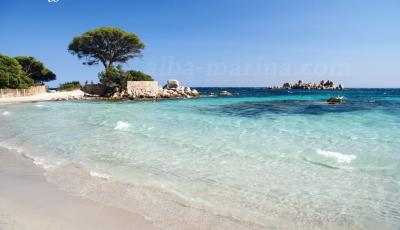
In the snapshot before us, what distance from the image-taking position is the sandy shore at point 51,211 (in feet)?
16.2

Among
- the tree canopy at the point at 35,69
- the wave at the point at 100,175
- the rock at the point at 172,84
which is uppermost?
the tree canopy at the point at 35,69

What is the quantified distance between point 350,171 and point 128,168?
5263mm

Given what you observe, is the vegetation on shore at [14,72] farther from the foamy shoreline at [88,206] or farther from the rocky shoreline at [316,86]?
the rocky shoreline at [316,86]

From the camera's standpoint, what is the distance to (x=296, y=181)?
729 centimetres

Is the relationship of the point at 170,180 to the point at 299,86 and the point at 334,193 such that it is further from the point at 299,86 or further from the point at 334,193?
the point at 299,86

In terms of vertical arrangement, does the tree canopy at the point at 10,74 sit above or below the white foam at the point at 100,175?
above

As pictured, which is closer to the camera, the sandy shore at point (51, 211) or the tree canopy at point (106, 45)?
the sandy shore at point (51, 211)

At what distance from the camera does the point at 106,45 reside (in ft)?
189

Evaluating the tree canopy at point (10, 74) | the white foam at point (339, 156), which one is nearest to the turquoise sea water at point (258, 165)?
the white foam at point (339, 156)

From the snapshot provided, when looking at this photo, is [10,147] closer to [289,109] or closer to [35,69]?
[289,109]

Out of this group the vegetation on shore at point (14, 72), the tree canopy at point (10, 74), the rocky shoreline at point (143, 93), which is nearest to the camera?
the tree canopy at point (10, 74)

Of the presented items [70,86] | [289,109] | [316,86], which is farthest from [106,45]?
[316,86]

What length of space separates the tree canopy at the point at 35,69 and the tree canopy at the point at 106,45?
796 cm

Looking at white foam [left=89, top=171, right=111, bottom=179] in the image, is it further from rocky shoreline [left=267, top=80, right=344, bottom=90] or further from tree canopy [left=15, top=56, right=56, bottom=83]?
rocky shoreline [left=267, top=80, right=344, bottom=90]
